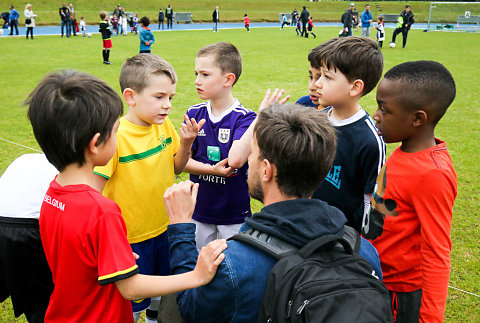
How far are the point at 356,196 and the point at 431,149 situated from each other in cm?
67

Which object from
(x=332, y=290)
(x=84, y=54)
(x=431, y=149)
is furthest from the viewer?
(x=84, y=54)

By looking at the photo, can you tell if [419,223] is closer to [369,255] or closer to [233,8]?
[369,255]

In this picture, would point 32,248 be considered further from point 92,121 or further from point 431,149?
point 431,149

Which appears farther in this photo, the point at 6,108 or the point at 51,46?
the point at 51,46

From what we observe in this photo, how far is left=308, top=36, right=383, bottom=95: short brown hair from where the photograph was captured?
2.93 metres

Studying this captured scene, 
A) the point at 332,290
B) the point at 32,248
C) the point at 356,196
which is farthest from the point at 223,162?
the point at 332,290

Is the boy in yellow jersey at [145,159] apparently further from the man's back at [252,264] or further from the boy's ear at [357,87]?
the man's back at [252,264]

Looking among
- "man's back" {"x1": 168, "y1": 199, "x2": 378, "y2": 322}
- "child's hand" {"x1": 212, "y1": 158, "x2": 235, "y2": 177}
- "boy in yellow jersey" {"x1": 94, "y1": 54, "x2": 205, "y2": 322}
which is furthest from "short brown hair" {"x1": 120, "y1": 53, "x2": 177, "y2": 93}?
"man's back" {"x1": 168, "y1": 199, "x2": 378, "y2": 322}

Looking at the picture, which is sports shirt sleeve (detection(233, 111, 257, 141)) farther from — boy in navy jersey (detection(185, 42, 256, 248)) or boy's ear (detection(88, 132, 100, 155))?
boy's ear (detection(88, 132, 100, 155))

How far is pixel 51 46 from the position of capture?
74.6 ft

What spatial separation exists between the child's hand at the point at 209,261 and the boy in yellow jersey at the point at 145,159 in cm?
134

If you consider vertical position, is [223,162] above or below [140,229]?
above

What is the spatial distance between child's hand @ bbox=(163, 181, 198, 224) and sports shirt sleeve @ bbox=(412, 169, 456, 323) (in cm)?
118

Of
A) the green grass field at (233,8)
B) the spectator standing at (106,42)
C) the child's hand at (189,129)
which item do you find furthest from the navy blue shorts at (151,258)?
the green grass field at (233,8)
